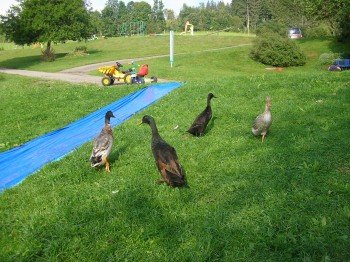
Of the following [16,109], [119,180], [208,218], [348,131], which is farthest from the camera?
[16,109]

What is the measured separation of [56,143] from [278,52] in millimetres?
31046

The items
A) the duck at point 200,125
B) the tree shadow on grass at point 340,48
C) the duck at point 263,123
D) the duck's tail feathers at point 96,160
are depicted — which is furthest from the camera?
the tree shadow on grass at point 340,48

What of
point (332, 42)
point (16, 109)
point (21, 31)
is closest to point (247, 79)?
point (16, 109)

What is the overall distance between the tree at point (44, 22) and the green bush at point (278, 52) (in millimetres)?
22994

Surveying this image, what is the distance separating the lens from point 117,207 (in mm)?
6789

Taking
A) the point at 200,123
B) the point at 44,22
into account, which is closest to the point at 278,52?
the point at 44,22

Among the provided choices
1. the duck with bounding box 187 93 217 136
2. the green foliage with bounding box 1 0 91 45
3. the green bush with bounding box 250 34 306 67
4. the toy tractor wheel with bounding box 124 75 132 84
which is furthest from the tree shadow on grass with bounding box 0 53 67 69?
the duck with bounding box 187 93 217 136

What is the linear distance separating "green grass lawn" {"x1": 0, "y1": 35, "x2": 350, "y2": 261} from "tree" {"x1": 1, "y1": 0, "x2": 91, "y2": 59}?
119 ft

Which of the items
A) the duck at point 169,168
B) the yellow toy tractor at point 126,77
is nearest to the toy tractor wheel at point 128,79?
the yellow toy tractor at point 126,77

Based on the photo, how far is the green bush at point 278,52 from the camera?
124 feet

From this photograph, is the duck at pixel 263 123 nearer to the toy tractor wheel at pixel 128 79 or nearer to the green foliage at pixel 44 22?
the toy tractor wheel at pixel 128 79

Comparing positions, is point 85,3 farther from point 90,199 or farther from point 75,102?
point 90,199

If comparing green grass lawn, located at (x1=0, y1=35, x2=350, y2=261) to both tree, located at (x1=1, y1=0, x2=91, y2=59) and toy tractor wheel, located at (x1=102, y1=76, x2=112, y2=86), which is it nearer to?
toy tractor wheel, located at (x1=102, y1=76, x2=112, y2=86)

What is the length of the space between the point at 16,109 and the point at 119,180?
11048mm
